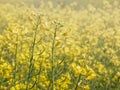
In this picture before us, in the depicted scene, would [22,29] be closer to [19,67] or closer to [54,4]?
[19,67]

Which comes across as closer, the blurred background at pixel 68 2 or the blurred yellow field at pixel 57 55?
the blurred yellow field at pixel 57 55

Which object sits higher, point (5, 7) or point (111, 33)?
point (5, 7)

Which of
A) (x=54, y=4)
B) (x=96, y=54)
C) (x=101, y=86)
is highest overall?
(x=54, y=4)

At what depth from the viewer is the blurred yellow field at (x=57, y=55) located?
19.1ft

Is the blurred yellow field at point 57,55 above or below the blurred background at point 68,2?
below

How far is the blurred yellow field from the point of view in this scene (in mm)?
5820

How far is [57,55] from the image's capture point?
9289 millimetres

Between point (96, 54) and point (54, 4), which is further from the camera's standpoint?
point (54, 4)

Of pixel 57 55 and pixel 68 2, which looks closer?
pixel 57 55

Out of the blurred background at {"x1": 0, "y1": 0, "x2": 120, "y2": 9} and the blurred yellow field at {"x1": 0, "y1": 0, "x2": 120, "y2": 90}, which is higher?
the blurred background at {"x1": 0, "y1": 0, "x2": 120, "y2": 9}

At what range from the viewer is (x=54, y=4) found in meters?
23.4

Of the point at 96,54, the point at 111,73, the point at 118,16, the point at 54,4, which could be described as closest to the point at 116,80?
the point at 111,73

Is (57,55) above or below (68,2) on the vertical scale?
below

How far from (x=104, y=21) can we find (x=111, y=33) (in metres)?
4.57
